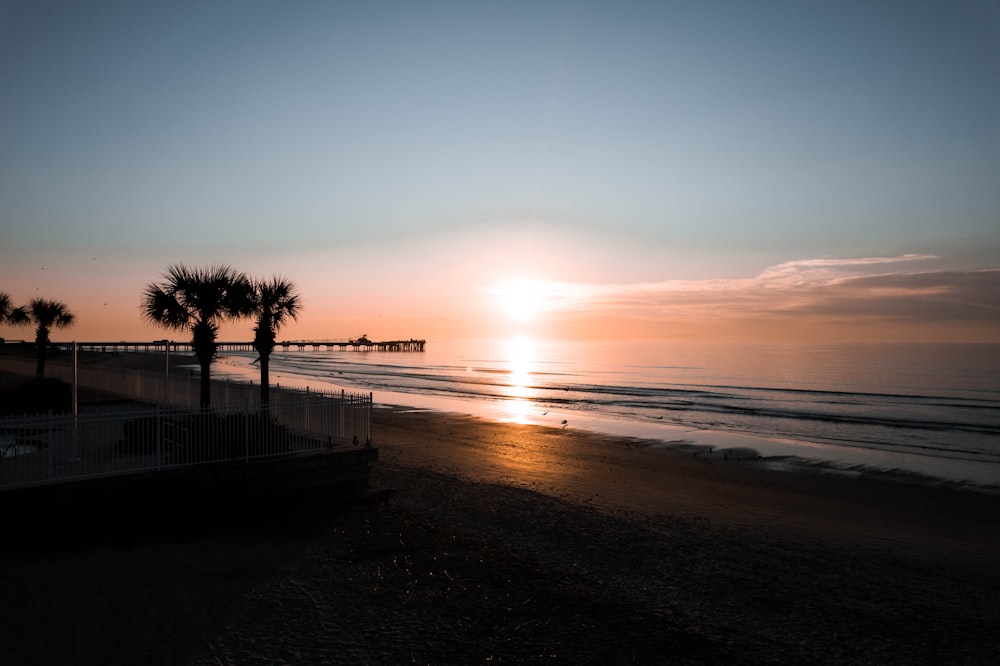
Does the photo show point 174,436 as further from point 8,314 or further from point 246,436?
point 8,314

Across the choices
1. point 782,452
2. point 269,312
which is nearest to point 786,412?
point 782,452

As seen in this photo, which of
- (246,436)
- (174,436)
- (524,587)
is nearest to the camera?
(524,587)

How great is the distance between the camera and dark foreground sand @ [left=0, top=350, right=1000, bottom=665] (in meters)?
7.56

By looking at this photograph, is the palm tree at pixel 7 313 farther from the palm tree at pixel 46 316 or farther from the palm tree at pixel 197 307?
the palm tree at pixel 197 307

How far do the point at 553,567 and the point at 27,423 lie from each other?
8953 millimetres

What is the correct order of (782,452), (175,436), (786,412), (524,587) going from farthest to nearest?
(786,412) < (782,452) < (175,436) < (524,587)

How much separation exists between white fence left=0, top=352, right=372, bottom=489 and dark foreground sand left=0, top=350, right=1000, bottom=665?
153 centimetres

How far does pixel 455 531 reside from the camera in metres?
12.2

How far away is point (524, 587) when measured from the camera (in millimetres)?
9477

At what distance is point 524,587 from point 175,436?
7489 millimetres

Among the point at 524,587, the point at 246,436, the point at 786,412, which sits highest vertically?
the point at 246,436

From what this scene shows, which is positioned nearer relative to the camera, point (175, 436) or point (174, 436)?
point (174, 436)

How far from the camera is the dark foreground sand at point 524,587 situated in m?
7.56

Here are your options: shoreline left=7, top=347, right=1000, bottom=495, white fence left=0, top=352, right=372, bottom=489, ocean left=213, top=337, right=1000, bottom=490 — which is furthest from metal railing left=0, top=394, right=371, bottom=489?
ocean left=213, top=337, right=1000, bottom=490
